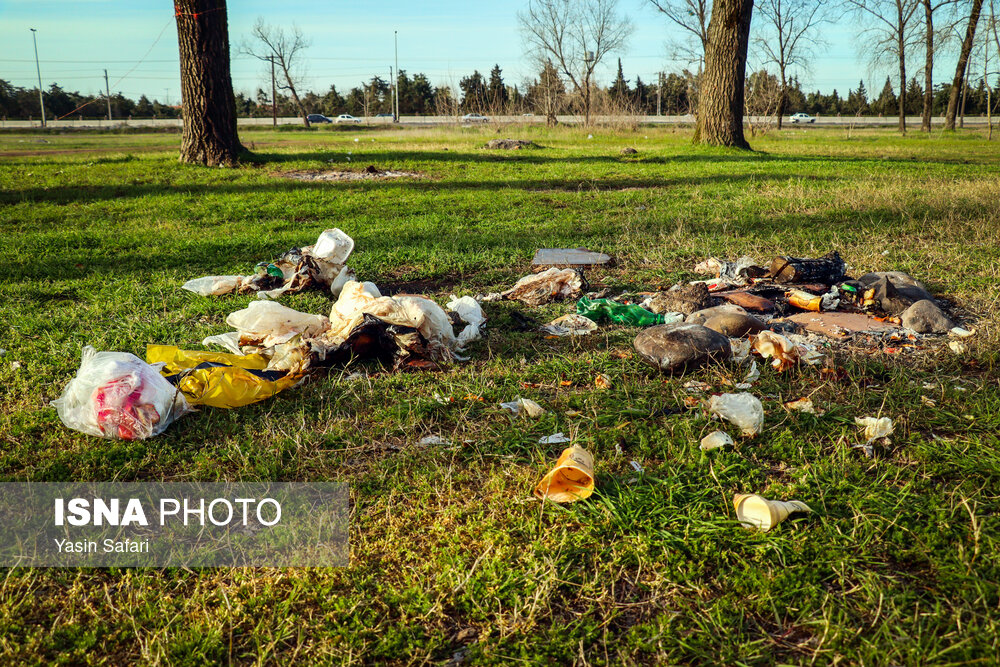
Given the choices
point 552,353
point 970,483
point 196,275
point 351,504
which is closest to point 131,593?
point 351,504

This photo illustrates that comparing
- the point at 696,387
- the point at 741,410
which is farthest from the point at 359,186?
the point at 741,410

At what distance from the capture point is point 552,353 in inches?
139

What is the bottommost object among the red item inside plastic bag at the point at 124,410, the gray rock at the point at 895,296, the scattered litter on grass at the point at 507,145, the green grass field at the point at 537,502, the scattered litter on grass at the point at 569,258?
the green grass field at the point at 537,502

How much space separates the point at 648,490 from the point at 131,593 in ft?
5.23

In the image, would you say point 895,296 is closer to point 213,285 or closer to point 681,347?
point 681,347

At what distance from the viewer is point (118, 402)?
8.56 ft

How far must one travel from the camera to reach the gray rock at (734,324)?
363 centimetres

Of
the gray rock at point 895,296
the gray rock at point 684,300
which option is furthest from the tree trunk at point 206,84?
the gray rock at point 895,296

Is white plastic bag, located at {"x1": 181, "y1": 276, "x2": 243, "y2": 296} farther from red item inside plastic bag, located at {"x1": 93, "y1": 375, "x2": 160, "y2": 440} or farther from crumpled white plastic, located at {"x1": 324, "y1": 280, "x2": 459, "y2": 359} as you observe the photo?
red item inside plastic bag, located at {"x1": 93, "y1": 375, "x2": 160, "y2": 440}

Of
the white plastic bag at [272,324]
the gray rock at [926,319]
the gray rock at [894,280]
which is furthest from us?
the gray rock at [894,280]

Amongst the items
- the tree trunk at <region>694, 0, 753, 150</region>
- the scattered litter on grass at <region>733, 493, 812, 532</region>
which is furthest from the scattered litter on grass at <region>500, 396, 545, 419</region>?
the tree trunk at <region>694, 0, 753, 150</region>

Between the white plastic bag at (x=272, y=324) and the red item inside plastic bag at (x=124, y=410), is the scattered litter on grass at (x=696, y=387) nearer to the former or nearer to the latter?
the white plastic bag at (x=272, y=324)

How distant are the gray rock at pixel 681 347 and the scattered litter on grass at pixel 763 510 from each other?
113 cm

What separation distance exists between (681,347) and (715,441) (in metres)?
0.79
